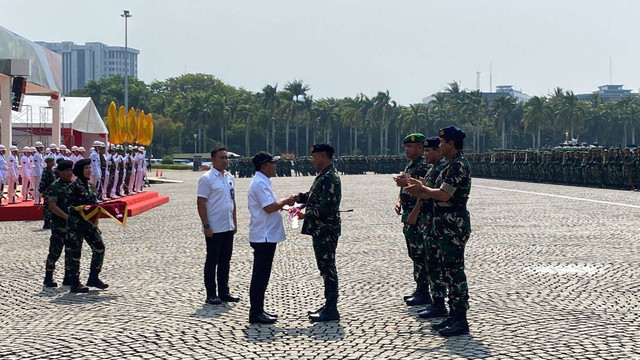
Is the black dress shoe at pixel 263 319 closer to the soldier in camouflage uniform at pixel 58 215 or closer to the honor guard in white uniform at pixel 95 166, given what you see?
the soldier in camouflage uniform at pixel 58 215

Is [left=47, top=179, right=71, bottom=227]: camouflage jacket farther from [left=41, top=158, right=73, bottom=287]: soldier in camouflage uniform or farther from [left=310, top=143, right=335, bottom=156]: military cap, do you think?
[left=310, top=143, right=335, bottom=156]: military cap

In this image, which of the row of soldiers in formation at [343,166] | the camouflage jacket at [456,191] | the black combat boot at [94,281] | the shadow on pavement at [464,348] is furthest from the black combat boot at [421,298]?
the row of soldiers in formation at [343,166]

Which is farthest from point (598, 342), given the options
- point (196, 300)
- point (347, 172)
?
point (347, 172)

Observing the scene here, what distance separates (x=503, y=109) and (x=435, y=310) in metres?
102

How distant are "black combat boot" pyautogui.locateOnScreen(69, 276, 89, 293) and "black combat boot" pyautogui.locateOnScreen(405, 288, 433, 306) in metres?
3.51

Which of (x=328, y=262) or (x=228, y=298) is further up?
(x=328, y=262)

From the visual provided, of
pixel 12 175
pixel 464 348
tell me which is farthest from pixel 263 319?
pixel 12 175

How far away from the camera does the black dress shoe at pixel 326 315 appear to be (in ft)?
21.8

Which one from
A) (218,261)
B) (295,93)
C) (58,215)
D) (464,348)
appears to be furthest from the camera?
(295,93)

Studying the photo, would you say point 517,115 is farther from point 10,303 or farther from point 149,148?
point 10,303

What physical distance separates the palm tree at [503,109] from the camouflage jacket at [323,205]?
3961 inches

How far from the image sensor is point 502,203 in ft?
72.7

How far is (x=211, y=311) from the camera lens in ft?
23.5

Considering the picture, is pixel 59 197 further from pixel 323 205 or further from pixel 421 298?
pixel 421 298
